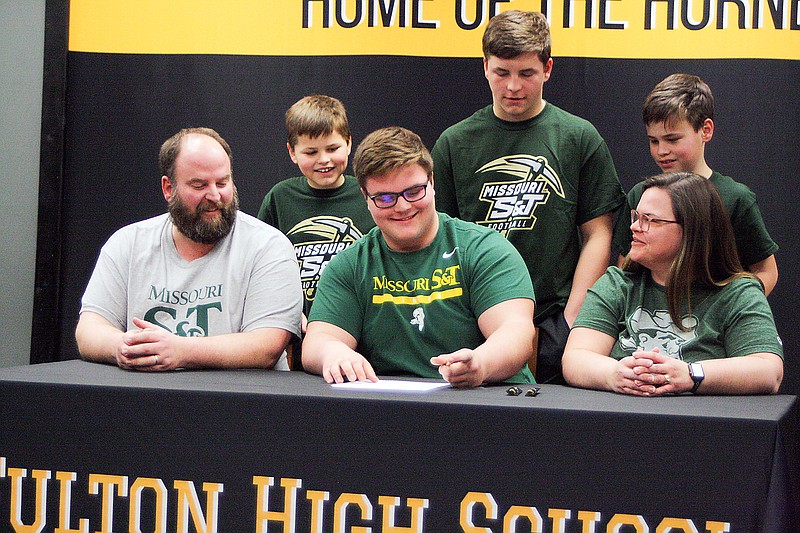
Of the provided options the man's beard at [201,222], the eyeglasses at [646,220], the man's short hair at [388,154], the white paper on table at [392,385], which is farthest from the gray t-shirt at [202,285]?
the eyeglasses at [646,220]

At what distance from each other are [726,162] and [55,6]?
2.36m

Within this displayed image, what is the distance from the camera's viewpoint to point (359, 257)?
7.52ft

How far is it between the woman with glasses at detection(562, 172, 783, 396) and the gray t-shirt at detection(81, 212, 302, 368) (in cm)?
75

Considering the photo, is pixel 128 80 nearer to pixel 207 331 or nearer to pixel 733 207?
pixel 207 331

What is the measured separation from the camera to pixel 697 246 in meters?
2.02

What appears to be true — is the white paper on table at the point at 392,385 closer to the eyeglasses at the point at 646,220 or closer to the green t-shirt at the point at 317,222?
the eyeglasses at the point at 646,220

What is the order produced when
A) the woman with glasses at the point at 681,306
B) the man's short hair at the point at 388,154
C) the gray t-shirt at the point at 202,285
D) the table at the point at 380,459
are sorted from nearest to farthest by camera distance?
the table at the point at 380,459, the woman with glasses at the point at 681,306, the man's short hair at the point at 388,154, the gray t-shirt at the point at 202,285

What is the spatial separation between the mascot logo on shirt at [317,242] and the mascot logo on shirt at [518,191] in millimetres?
416

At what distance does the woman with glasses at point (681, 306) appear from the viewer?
1886 mm

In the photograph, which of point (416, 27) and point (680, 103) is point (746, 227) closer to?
point (680, 103)

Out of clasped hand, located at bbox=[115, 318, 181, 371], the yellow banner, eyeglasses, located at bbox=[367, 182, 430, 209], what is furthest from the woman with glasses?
the yellow banner

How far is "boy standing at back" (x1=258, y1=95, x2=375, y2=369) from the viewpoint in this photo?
9.23ft

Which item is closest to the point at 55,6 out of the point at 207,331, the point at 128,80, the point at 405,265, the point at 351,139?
the point at 128,80

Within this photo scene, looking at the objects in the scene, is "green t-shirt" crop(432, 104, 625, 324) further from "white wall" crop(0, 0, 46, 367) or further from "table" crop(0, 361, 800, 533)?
"white wall" crop(0, 0, 46, 367)
